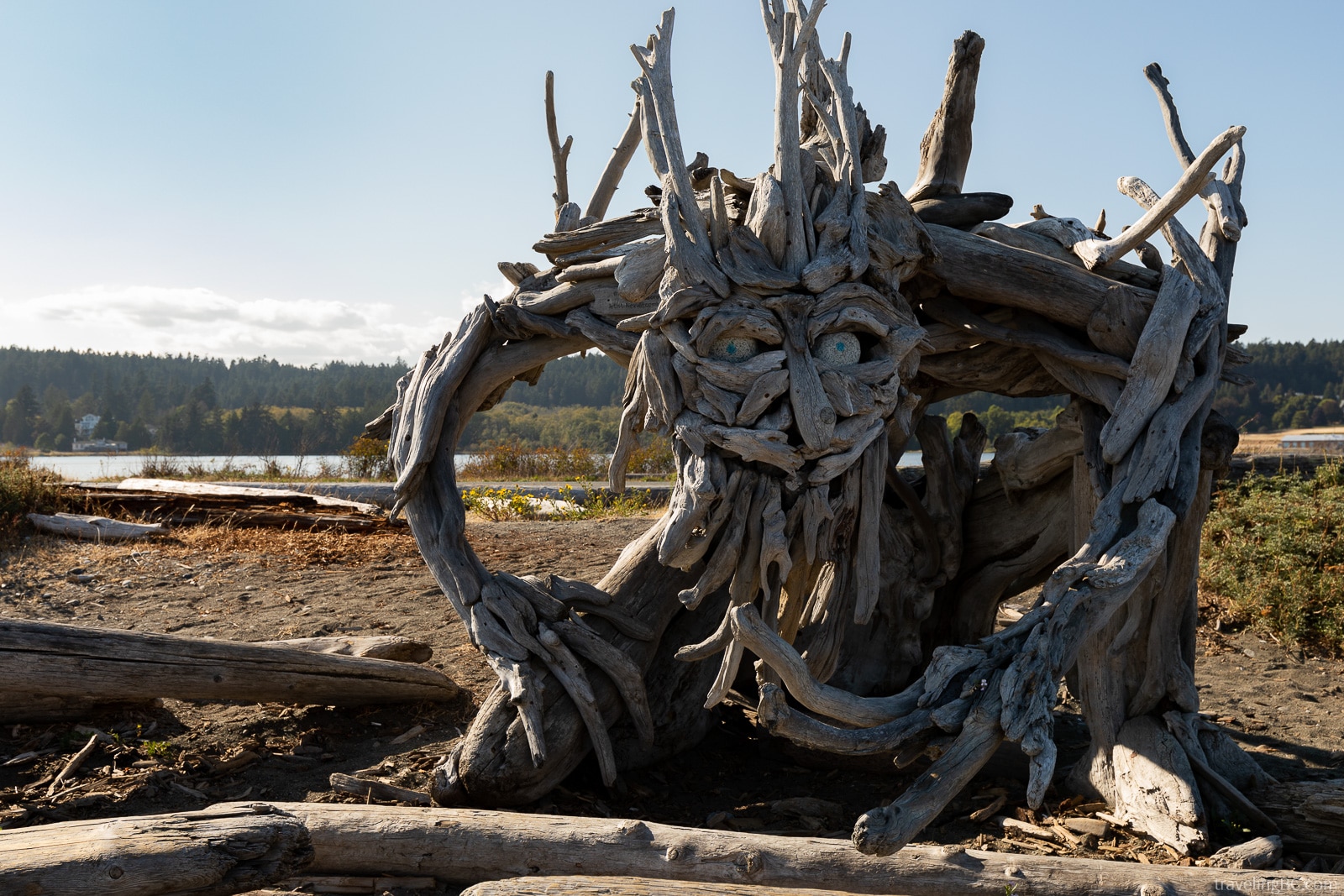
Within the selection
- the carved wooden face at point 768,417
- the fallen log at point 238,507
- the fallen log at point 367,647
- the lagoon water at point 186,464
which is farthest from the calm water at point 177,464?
the carved wooden face at point 768,417

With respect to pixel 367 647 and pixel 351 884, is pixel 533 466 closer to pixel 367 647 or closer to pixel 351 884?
pixel 367 647

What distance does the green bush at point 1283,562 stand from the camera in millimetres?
5926

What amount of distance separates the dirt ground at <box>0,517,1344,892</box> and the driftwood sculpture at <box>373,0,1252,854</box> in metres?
0.27

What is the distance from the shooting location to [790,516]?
8.86 ft

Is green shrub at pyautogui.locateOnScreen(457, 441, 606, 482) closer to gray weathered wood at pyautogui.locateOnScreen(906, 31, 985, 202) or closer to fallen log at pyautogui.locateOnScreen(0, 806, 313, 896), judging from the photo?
gray weathered wood at pyautogui.locateOnScreen(906, 31, 985, 202)

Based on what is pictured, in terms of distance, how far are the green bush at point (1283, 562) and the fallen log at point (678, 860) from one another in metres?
4.07

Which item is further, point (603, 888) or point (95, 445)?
point (95, 445)

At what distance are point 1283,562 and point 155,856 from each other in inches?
269

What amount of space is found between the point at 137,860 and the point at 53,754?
2.23m

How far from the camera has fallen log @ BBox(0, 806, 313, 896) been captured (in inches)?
89.0

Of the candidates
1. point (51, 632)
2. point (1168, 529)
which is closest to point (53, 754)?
point (51, 632)

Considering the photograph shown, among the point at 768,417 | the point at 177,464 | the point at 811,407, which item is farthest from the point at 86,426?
the point at 811,407

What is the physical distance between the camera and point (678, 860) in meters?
2.73

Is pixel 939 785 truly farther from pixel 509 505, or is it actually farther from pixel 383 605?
pixel 509 505
